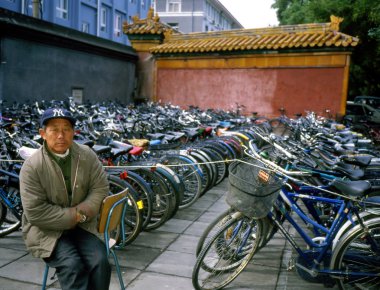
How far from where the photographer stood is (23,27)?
980 cm

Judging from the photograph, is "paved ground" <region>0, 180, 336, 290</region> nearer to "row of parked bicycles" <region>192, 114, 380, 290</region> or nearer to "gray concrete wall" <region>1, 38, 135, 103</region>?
"row of parked bicycles" <region>192, 114, 380, 290</region>

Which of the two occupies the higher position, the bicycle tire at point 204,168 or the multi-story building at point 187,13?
the multi-story building at point 187,13

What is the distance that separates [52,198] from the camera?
9.13 ft

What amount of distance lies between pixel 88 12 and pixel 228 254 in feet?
84.6

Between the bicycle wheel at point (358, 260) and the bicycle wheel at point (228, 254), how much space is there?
0.70 metres

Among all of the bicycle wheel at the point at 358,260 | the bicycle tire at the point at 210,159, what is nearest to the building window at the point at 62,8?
the bicycle tire at the point at 210,159

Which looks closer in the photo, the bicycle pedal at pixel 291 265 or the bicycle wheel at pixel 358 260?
the bicycle wheel at pixel 358 260

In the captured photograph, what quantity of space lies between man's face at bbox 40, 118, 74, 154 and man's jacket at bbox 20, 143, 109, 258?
0.07 metres

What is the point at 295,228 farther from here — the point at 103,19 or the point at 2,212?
the point at 103,19

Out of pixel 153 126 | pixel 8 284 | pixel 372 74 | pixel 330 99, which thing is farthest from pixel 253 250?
pixel 372 74

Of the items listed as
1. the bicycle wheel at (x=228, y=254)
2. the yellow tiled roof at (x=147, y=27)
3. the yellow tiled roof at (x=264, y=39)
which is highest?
the yellow tiled roof at (x=147, y=27)

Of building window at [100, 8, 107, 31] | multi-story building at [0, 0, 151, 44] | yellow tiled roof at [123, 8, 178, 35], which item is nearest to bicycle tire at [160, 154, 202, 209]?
yellow tiled roof at [123, 8, 178, 35]

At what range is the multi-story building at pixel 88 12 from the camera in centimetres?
2143

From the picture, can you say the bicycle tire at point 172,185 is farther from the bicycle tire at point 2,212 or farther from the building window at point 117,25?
the building window at point 117,25
